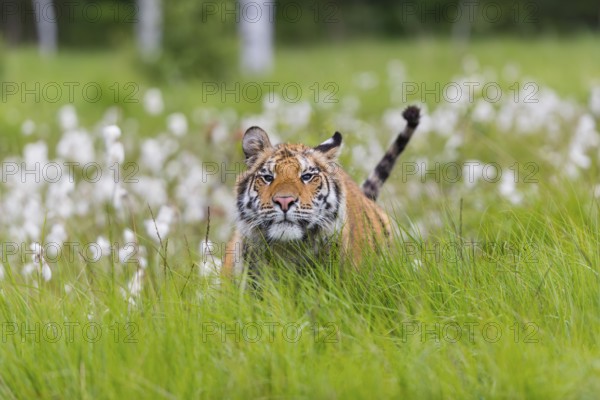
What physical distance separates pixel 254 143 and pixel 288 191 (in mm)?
557

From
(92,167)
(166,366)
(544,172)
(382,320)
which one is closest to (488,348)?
(382,320)

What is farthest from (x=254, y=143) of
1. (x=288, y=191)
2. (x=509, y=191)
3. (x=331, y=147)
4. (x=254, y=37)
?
(x=254, y=37)

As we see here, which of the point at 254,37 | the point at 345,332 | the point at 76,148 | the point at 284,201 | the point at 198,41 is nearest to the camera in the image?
the point at 345,332

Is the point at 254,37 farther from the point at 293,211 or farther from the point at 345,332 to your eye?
the point at 345,332

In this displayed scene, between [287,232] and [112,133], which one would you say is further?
[112,133]

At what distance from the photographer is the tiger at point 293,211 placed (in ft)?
14.6

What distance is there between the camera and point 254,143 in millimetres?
4891

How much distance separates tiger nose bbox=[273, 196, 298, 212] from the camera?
173 inches

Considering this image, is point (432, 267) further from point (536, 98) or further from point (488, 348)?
point (536, 98)

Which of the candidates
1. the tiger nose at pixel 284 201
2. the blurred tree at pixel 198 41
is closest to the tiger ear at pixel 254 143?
the tiger nose at pixel 284 201

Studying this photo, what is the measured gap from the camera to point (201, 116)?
45.9 feet

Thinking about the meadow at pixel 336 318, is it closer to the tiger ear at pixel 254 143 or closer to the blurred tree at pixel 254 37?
the tiger ear at pixel 254 143

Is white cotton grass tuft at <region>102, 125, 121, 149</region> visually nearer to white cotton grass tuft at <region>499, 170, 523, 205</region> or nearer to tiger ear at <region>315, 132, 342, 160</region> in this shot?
tiger ear at <region>315, 132, 342, 160</region>

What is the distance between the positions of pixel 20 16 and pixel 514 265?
5915 centimetres
